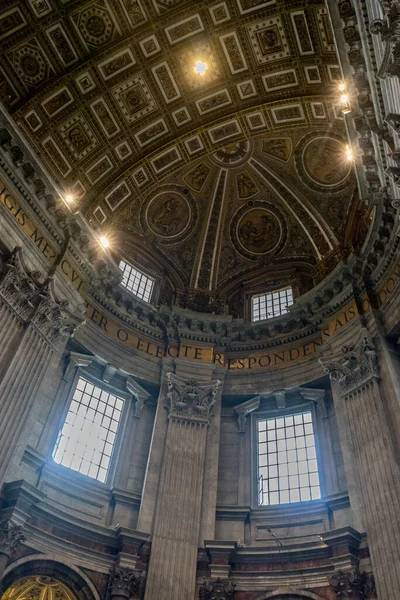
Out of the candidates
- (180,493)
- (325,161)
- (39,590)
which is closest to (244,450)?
(180,493)

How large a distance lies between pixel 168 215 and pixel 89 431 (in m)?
9.99

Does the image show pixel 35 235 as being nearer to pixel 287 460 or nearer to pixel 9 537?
pixel 9 537

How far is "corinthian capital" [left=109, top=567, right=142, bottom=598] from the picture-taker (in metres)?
12.3

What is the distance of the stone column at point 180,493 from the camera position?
12.8m

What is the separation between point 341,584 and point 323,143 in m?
14.6

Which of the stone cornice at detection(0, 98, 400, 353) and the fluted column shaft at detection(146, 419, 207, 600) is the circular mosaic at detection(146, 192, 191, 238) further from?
the fluted column shaft at detection(146, 419, 207, 600)

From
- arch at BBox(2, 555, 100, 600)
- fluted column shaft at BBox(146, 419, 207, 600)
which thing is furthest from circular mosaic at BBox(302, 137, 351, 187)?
arch at BBox(2, 555, 100, 600)

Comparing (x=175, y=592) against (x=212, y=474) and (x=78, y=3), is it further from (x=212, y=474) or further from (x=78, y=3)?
(x=78, y=3)

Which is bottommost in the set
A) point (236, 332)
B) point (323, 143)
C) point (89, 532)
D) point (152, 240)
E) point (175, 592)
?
point (175, 592)

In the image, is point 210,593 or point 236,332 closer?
point 210,593

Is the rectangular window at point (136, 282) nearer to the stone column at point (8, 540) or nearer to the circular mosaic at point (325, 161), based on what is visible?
the circular mosaic at point (325, 161)

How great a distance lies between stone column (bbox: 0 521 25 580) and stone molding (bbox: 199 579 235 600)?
4.54m

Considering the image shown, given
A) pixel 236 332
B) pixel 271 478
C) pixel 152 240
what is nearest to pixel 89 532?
pixel 271 478

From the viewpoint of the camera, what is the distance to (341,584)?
1188cm
